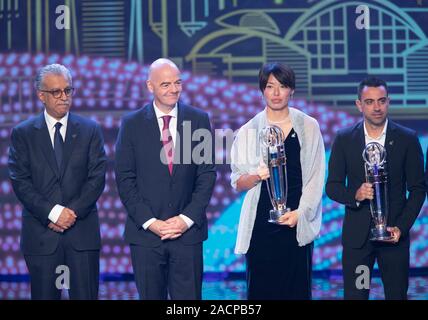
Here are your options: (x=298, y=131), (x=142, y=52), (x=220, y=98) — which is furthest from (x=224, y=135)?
(x=298, y=131)

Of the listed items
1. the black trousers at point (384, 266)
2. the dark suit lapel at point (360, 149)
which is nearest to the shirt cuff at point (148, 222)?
the black trousers at point (384, 266)

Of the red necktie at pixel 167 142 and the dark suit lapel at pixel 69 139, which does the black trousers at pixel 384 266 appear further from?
the dark suit lapel at pixel 69 139

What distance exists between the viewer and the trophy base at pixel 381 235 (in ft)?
15.1

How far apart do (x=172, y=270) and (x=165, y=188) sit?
0.45m

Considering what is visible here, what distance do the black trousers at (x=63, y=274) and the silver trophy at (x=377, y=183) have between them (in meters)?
1.56

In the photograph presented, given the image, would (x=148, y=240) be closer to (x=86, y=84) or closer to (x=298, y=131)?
(x=298, y=131)

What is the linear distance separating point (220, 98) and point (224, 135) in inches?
12.8

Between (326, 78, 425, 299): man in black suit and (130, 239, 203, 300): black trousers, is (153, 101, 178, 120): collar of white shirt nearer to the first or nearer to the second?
(130, 239, 203, 300): black trousers

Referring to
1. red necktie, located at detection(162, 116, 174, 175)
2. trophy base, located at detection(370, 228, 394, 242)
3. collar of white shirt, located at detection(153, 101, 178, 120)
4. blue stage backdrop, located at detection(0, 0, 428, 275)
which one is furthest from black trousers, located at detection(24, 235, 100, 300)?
blue stage backdrop, located at detection(0, 0, 428, 275)

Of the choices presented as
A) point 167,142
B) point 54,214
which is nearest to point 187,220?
point 167,142

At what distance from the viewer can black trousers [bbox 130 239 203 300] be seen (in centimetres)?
461

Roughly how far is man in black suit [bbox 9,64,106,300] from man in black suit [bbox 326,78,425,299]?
54.1 inches

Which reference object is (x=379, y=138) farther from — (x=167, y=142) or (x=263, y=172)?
(x=167, y=142)
